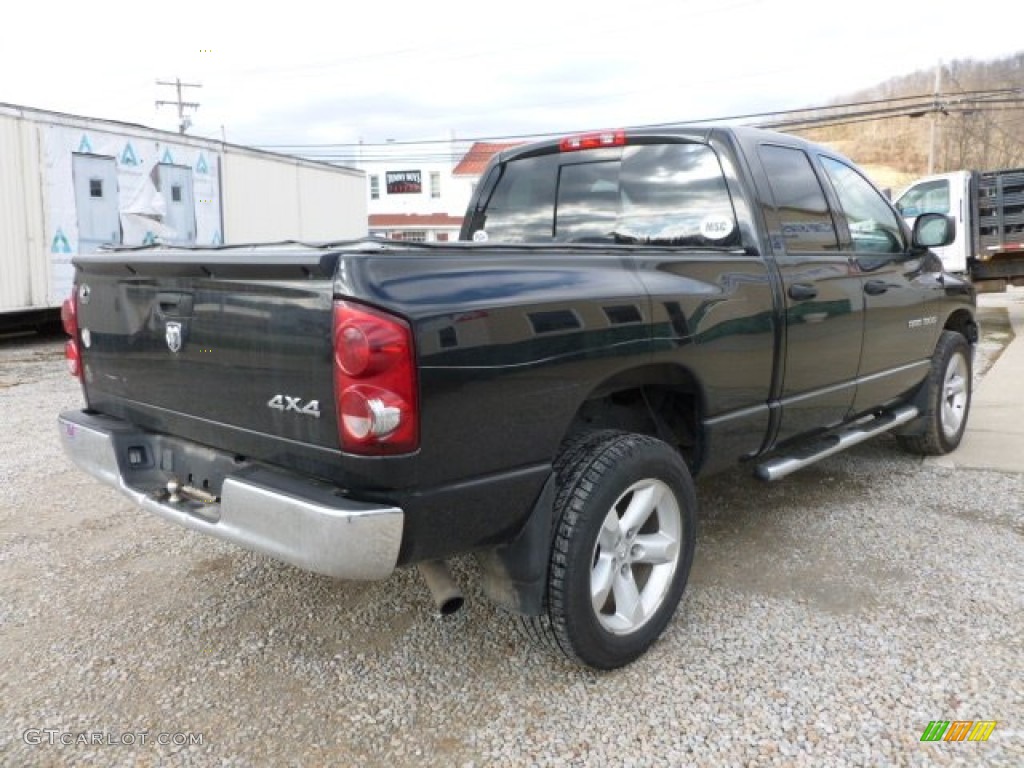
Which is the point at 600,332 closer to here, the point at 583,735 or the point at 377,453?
the point at 377,453

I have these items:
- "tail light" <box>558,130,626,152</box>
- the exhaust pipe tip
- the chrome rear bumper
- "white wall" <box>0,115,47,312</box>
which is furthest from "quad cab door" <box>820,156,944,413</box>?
"white wall" <box>0,115,47,312</box>

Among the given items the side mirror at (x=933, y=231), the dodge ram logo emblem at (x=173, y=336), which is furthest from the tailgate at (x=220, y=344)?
the side mirror at (x=933, y=231)

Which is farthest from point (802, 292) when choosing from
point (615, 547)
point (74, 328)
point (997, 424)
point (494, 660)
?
point (997, 424)

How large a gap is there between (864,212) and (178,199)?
39.3 feet

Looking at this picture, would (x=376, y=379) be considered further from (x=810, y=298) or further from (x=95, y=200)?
(x=95, y=200)

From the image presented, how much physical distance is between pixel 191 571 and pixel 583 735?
206cm

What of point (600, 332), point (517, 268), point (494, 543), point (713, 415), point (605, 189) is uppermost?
point (605, 189)

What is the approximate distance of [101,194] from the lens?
1220 cm

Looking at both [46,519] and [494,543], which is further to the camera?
[46,519]

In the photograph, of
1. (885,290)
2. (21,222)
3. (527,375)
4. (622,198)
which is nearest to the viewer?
(527,375)

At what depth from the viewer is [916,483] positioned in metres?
4.85

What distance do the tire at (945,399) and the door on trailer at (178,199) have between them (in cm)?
1168

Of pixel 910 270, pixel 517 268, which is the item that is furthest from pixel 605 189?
pixel 910 270

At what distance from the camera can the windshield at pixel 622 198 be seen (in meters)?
3.57
